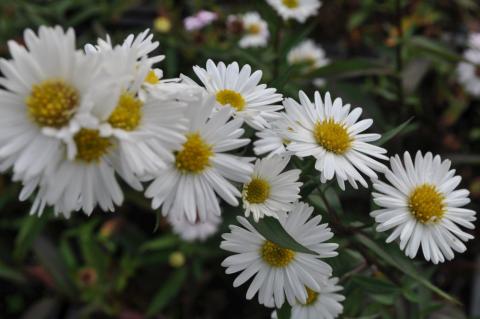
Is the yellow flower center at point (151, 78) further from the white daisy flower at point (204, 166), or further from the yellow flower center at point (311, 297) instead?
the yellow flower center at point (311, 297)

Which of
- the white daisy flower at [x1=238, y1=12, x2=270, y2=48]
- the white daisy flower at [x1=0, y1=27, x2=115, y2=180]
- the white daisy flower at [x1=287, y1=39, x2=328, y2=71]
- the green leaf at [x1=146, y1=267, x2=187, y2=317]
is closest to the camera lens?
the white daisy flower at [x1=0, y1=27, x2=115, y2=180]

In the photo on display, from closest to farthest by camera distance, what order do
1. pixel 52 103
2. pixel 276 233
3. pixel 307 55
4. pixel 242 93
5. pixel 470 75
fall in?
1. pixel 52 103
2. pixel 276 233
3. pixel 242 93
4. pixel 470 75
5. pixel 307 55

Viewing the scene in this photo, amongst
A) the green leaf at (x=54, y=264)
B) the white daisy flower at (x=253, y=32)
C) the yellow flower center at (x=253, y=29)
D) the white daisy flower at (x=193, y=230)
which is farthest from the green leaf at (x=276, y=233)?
the yellow flower center at (x=253, y=29)

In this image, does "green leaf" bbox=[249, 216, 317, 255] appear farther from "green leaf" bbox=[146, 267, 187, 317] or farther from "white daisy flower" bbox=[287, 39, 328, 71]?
"white daisy flower" bbox=[287, 39, 328, 71]

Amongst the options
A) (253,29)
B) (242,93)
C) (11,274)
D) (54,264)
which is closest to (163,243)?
(54,264)

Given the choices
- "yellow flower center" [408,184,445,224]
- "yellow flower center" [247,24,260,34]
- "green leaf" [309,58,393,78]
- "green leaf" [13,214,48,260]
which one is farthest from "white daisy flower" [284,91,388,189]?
"yellow flower center" [247,24,260,34]

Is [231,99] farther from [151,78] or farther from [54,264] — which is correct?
[54,264]

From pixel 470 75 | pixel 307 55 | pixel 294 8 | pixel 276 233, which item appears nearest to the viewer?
pixel 276 233

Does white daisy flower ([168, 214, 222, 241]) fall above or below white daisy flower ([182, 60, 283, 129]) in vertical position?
above
